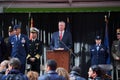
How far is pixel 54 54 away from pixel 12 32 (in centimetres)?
200

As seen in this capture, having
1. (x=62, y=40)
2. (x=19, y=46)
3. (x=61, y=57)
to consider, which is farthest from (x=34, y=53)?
(x=61, y=57)

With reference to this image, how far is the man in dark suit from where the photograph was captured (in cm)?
1105

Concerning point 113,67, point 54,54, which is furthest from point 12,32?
point 113,67

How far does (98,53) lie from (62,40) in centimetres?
120

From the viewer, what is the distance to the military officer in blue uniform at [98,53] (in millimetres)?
11711

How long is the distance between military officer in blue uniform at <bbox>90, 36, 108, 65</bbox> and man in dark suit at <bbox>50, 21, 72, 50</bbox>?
923 mm

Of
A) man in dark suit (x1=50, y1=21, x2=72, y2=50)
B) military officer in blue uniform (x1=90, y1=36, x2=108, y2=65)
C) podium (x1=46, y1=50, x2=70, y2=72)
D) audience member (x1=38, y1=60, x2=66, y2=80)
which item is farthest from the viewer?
military officer in blue uniform (x1=90, y1=36, x2=108, y2=65)

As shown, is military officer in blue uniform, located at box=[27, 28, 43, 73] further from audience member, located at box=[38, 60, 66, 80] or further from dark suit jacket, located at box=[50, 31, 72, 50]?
audience member, located at box=[38, 60, 66, 80]

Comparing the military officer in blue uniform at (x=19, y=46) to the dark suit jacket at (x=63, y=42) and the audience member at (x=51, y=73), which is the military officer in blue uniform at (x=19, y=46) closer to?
the dark suit jacket at (x=63, y=42)

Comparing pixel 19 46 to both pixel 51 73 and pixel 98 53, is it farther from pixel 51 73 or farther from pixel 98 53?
pixel 51 73

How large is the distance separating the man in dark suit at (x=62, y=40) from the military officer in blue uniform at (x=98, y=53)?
36.3 inches

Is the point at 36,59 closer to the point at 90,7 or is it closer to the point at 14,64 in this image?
the point at 90,7

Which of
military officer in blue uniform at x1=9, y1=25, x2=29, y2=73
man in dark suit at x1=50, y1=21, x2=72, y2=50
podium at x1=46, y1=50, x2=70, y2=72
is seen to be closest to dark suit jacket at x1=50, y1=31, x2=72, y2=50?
man in dark suit at x1=50, y1=21, x2=72, y2=50

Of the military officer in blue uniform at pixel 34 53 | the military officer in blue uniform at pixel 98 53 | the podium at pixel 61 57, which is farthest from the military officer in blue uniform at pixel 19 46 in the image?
the military officer in blue uniform at pixel 98 53
